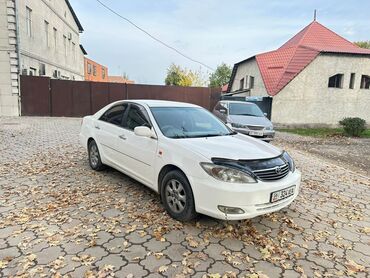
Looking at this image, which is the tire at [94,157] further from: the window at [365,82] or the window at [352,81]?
the window at [365,82]

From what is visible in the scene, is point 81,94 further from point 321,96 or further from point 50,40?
point 321,96

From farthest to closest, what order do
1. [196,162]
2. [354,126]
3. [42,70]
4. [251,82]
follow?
[251,82]
[42,70]
[354,126]
[196,162]

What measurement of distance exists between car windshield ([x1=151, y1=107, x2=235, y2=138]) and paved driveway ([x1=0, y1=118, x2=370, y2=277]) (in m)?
1.14

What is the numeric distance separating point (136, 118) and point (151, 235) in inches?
76.2

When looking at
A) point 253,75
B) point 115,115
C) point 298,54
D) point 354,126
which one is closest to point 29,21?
point 115,115

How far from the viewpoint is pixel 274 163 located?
3.40m

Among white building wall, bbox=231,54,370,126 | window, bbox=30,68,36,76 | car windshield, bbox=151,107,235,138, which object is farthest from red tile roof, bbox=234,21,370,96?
window, bbox=30,68,36,76

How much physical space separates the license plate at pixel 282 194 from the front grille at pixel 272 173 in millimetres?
162

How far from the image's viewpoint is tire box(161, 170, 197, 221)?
3.38 meters

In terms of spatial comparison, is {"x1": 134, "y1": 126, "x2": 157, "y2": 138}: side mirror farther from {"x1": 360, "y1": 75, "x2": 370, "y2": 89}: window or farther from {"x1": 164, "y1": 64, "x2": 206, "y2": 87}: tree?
{"x1": 164, "y1": 64, "x2": 206, "y2": 87}: tree

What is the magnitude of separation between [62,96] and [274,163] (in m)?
16.0

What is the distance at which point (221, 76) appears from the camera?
46406mm

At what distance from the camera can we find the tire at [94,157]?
547 cm

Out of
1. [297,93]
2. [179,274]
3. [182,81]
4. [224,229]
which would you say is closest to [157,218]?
[224,229]
